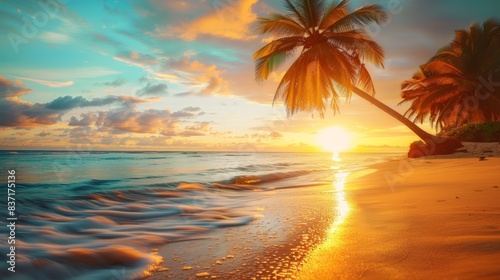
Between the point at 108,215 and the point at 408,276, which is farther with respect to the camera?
the point at 108,215

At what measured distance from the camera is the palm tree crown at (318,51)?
14773 millimetres

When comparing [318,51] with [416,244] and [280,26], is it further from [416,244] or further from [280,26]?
[416,244]

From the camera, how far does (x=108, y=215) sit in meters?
Answer: 5.40

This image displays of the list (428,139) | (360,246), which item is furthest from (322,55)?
(360,246)

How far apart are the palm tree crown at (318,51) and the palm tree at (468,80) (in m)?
9.30

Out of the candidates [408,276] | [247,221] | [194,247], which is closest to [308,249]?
[408,276]

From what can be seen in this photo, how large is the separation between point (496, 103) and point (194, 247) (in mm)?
26478

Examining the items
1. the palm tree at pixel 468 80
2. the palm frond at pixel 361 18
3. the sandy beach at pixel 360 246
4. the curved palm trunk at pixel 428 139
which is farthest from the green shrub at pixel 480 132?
the sandy beach at pixel 360 246

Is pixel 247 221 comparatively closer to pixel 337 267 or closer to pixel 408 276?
pixel 337 267

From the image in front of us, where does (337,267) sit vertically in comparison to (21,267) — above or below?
above

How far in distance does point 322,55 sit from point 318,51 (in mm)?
295

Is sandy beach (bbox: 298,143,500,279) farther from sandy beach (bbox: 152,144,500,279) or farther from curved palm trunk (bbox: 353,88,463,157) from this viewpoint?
curved palm trunk (bbox: 353,88,463,157)

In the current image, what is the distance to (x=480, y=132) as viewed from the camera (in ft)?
55.4

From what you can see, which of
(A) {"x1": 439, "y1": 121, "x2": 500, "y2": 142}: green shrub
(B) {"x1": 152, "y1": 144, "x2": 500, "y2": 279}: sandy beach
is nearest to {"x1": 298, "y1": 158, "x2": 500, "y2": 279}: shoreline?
(B) {"x1": 152, "y1": 144, "x2": 500, "y2": 279}: sandy beach
